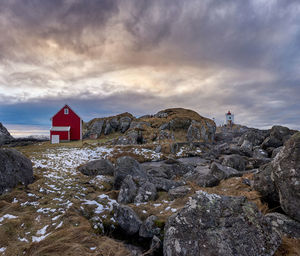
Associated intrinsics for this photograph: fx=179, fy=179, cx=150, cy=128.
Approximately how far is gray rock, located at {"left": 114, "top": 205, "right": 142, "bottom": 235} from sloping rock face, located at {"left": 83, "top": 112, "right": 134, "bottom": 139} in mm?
52115

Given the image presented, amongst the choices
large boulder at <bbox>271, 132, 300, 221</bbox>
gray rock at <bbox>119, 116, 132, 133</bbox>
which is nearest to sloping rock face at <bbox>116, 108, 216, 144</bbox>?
gray rock at <bbox>119, 116, 132, 133</bbox>

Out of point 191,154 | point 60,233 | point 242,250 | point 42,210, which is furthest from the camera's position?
point 191,154

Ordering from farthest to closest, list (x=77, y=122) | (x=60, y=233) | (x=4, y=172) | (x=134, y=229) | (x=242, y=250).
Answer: (x=77, y=122) < (x=4, y=172) < (x=134, y=229) < (x=60, y=233) < (x=242, y=250)

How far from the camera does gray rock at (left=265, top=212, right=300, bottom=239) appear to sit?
5.06 m

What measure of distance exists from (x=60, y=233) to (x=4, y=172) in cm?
540

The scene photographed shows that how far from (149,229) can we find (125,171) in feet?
17.7

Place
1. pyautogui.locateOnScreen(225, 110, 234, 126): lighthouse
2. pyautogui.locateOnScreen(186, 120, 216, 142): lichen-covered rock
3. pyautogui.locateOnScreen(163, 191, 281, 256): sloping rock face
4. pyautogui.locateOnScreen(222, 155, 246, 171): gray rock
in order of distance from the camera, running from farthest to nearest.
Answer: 1. pyautogui.locateOnScreen(225, 110, 234, 126): lighthouse
2. pyautogui.locateOnScreen(186, 120, 216, 142): lichen-covered rock
3. pyautogui.locateOnScreen(222, 155, 246, 171): gray rock
4. pyautogui.locateOnScreen(163, 191, 281, 256): sloping rock face

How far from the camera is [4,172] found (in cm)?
844

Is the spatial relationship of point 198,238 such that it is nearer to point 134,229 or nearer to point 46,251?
point 134,229

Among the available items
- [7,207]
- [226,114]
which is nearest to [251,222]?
[7,207]

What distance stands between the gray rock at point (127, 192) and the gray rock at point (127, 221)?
1.88 meters

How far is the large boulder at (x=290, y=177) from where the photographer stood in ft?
17.6

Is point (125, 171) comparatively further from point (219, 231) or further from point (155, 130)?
point (155, 130)

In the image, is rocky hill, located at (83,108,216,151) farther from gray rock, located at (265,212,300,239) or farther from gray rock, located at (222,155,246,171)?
gray rock, located at (265,212,300,239)
